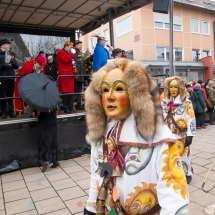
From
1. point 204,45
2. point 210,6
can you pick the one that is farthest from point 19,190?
point 210,6

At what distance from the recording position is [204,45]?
23469mm

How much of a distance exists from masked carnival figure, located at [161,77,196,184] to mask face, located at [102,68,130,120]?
8.21 ft

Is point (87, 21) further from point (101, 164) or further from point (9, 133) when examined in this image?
point (101, 164)

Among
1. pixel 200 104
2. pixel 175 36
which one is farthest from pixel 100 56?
pixel 175 36

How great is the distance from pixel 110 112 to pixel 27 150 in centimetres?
381

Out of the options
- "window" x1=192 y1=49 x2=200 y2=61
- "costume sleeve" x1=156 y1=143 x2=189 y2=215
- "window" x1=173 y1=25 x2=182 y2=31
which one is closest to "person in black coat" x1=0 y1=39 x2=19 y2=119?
"costume sleeve" x1=156 y1=143 x2=189 y2=215

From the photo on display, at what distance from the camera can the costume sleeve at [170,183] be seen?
1.27 meters

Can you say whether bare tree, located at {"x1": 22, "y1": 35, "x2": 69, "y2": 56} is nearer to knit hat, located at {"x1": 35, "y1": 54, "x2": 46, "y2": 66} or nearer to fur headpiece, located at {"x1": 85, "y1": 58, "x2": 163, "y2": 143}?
knit hat, located at {"x1": 35, "y1": 54, "x2": 46, "y2": 66}

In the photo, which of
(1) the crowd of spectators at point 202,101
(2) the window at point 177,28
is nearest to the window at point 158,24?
(2) the window at point 177,28

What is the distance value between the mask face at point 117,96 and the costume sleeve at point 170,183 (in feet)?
1.03

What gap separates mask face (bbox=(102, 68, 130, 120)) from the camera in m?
1.46

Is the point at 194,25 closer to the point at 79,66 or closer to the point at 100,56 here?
the point at 79,66

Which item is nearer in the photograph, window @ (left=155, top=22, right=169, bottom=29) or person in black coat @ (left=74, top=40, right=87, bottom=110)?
person in black coat @ (left=74, top=40, right=87, bottom=110)

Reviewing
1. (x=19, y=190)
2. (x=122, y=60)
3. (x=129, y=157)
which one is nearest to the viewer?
(x=129, y=157)
